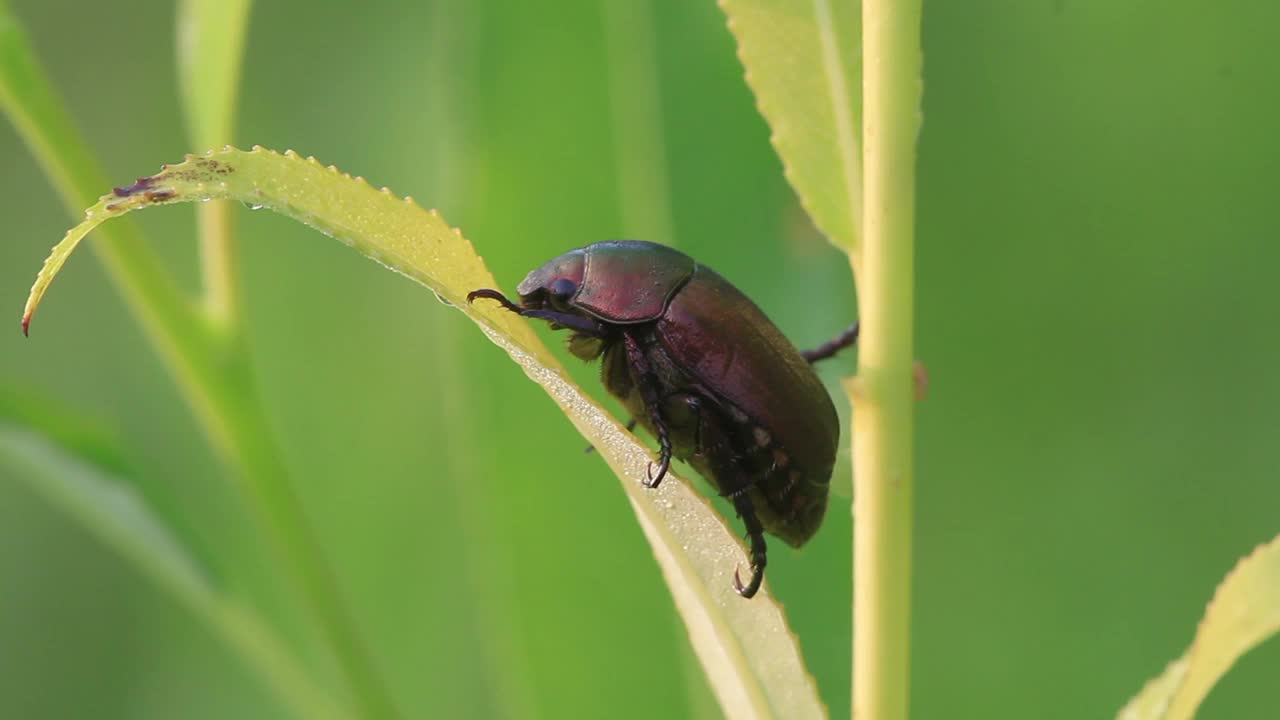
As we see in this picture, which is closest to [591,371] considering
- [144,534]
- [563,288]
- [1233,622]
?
[563,288]

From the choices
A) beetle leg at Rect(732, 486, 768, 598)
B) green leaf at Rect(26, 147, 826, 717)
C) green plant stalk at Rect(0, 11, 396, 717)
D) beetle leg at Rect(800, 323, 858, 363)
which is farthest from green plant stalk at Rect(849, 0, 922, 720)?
green plant stalk at Rect(0, 11, 396, 717)

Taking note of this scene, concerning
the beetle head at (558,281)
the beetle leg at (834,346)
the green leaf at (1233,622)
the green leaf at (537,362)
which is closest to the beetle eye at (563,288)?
the beetle head at (558,281)

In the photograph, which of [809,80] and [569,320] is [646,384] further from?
[809,80]

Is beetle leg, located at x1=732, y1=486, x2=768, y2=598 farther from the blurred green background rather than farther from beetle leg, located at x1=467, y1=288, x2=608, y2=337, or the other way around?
beetle leg, located at x1=467, y1=288, x2=608, y2=337

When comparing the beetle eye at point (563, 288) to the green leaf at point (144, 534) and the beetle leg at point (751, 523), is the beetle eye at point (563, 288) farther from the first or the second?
the green leaf at point (144, 534)

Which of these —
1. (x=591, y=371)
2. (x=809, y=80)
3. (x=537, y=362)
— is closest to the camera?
(x=537, y=362)

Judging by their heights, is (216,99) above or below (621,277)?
above

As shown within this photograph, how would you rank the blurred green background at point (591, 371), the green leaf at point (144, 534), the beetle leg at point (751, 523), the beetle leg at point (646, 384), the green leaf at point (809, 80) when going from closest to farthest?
the green leaf at point (809, 80), the beetle leg at point (751, 523), the beetle leg at point (646, 384), the green leaf at point (144, 534), the blurred green background at point (591, 371)
